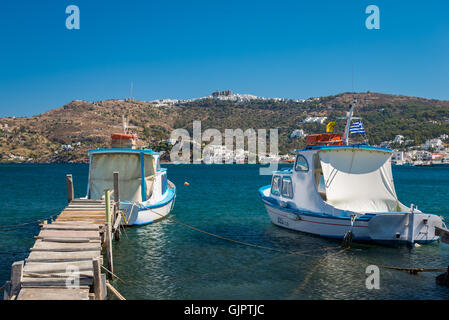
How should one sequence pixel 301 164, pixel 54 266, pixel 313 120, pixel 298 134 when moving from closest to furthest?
pixel 54 266 < pixel 301 164 < pixel 298 134 < pixel 313 120

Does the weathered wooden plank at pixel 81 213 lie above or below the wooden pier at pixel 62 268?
above

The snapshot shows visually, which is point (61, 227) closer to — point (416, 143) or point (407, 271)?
point (407, 271)

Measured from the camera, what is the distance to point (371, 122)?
18362cm

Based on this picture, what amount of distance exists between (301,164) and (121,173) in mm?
11236

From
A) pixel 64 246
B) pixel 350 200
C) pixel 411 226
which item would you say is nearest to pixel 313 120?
pixel 350 200

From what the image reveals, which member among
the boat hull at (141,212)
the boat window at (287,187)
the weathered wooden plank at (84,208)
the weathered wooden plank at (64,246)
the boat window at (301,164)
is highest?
the boat window at (301,164)

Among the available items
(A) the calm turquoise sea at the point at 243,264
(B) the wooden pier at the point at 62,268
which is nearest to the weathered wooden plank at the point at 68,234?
(B) the wooden pier at the point at 62,268

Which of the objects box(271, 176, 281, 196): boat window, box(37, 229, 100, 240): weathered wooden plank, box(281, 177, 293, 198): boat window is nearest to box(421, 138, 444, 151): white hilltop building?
box(271, 176, 281, 196): boat window

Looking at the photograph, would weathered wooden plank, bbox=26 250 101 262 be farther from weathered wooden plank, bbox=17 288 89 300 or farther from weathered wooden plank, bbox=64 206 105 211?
weathered wooden plank, bbox=64 206 105 211

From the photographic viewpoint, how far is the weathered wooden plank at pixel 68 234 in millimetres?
13730

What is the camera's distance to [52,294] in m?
9.97

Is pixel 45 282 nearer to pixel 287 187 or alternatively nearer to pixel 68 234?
pixel 68 234

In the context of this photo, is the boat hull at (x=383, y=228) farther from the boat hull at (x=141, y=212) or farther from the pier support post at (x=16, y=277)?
the pier support post at (x=16, y=277)

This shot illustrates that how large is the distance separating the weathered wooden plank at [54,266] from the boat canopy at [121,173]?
13.7 meters
